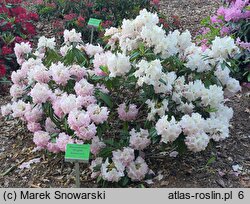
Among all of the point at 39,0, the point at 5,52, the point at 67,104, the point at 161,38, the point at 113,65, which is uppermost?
the point at 39,0

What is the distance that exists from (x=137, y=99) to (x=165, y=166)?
0.54 m

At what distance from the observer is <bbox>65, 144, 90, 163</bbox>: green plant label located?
8.09 ft

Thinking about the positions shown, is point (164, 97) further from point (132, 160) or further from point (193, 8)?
point (193, 8)

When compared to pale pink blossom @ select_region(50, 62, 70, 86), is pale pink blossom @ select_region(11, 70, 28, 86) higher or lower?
higher

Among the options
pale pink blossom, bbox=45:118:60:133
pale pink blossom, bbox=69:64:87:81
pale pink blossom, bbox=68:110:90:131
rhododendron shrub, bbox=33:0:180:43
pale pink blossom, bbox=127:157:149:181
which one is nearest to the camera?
pale pink blossom, bbox=68:110:90:131

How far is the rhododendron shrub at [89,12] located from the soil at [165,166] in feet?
7.05

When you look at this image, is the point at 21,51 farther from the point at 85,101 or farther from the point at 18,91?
the point at 85,101

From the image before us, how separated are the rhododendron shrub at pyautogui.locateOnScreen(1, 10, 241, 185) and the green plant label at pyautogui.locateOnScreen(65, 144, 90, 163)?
147mm

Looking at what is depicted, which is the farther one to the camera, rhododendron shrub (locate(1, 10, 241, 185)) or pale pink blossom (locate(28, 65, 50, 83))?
pale pink blossom (locate(28, 65, 50, 83))

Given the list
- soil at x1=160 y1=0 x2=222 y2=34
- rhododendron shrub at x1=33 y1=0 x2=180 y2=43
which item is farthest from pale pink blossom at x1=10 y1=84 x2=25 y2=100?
soil at x1=160 y1=0 x2=222 y2=34

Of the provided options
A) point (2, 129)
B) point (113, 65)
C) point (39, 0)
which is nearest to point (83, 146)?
point (113, 65)

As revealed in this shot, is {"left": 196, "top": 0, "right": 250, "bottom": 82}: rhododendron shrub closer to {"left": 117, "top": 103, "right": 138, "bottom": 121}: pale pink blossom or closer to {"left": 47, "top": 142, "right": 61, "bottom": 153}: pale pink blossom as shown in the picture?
{"left": 117, "top": 103, "right": 138, "bottom": 121}: pale pink blossom

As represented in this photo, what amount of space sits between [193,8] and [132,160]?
4.56 metres

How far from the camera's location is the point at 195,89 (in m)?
2.81
